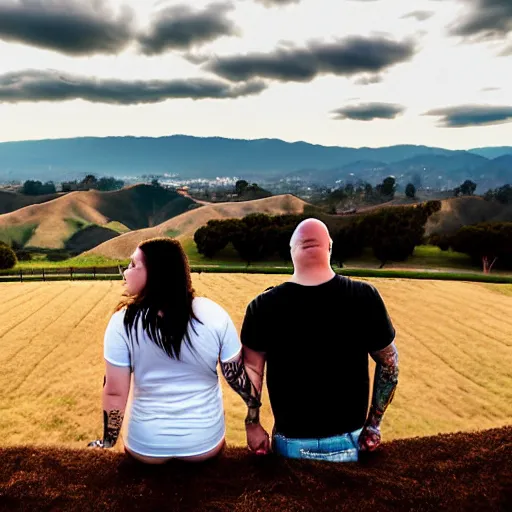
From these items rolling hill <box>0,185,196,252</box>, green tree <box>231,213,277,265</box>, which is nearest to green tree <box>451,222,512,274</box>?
green tree <box>231,213,277,265</box>

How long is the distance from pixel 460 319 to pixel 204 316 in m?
24.8

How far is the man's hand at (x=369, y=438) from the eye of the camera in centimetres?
361

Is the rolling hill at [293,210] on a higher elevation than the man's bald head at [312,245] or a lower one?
lower

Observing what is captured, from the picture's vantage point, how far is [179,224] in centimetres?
13162

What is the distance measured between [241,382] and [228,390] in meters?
11.9

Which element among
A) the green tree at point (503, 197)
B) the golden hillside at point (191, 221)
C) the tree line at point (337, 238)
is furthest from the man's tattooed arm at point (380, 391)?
the green tree at point (503, 197)

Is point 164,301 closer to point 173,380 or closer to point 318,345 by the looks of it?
point 173,380

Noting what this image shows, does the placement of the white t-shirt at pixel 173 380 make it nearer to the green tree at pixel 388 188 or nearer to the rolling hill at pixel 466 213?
the rolling hill at pixel 466 213

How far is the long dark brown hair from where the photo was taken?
336 cm

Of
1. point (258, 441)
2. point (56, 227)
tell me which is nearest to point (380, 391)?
point (258, 441)

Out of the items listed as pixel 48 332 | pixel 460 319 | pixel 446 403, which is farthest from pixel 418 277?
pixel 48 332

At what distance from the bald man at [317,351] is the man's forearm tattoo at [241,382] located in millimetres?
81

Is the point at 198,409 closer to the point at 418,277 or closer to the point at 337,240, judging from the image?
the point at 418,277

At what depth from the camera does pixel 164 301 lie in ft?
11.2
